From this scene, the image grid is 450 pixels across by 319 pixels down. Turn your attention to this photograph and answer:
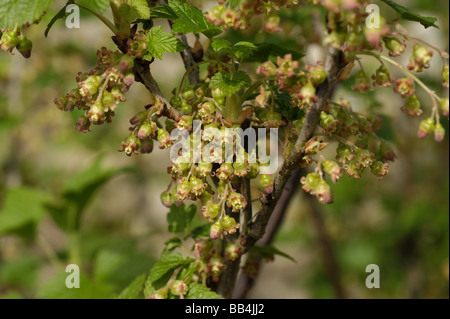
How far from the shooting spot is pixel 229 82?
3.51 feet

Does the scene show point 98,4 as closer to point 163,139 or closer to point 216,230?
point 163,139

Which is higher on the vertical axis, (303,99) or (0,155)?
(303,99)

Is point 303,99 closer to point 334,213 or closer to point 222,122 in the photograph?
point 222,122

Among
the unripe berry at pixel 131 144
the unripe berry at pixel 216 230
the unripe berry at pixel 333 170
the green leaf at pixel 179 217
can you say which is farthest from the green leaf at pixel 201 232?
the unripe berry at pixel 333 170

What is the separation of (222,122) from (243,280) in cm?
73

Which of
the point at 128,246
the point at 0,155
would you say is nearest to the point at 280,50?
the point at 128,246

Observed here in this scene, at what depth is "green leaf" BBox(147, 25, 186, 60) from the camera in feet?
3.50

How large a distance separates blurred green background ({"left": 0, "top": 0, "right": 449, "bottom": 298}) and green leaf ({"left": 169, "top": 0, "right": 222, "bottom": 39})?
2.44 feet

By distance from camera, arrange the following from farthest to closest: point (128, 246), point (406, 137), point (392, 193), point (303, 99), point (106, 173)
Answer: point (392, 193), point (406, 137), point (128, 246), point (106, 173), point (303, 99)

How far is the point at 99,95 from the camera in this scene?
3.45ft

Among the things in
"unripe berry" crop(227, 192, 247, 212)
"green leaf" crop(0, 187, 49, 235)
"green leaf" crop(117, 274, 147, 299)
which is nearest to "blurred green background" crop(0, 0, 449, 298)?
"green leaf" crop(0, 187, 49, 235)

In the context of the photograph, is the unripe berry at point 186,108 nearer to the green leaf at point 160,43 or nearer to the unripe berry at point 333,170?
the green leaf at point 160,43

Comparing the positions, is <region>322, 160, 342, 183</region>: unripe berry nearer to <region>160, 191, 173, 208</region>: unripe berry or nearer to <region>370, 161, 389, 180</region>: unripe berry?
<region>370, 161, 389, 180</region>: unripe berry

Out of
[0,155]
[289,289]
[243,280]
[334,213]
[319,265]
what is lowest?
[289,289]
